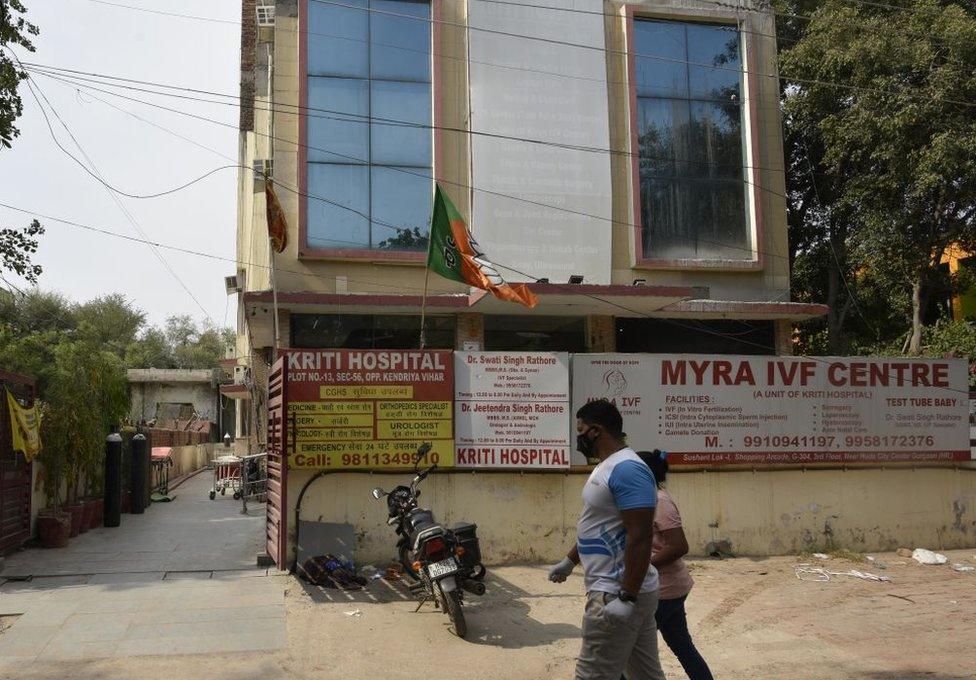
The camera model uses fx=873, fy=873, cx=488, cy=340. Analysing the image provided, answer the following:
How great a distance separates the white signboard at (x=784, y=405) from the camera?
10531 millimetres

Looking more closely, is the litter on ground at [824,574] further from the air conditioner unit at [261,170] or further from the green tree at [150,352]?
the green tree at [150,352]

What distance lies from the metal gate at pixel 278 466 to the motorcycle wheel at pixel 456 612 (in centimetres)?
283

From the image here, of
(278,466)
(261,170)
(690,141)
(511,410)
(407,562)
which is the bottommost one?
(407,562)

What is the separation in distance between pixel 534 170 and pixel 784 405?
22.9 ft

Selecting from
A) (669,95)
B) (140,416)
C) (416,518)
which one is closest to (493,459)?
(416,518)

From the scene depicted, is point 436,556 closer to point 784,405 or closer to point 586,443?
point 586,443

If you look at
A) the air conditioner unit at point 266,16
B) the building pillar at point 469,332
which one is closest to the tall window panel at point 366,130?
the air conditioner unit at point 266,16

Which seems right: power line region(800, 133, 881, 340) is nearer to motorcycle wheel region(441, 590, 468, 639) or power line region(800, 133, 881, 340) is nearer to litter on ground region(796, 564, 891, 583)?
litter on ground region(796, 564, 891, 583)

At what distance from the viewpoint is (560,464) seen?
10.1 m

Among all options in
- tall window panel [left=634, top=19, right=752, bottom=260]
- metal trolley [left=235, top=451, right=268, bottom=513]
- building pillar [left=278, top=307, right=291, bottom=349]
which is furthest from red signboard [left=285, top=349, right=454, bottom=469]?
tall window panel [left=634, top=19, right=752, bottom=260]

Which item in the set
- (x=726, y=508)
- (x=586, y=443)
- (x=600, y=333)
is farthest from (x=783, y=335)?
(x=586, y=443)

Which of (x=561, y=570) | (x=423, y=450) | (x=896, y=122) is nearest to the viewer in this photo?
(x=561, y=570)

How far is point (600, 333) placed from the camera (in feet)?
52.9

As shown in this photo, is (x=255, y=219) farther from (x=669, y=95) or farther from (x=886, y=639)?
(x=886, y=639)
